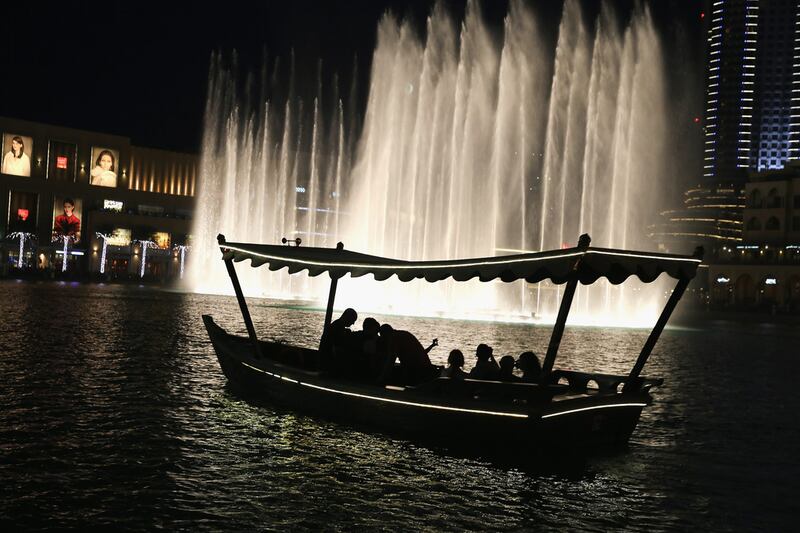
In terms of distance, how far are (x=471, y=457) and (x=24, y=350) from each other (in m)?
13.3

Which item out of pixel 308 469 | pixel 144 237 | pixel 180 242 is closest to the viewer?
pixel 308 469

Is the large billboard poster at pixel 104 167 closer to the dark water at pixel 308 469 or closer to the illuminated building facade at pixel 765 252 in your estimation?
the illuminated building facade at pixel 765 252

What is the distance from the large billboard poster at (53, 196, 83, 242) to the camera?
105 metres

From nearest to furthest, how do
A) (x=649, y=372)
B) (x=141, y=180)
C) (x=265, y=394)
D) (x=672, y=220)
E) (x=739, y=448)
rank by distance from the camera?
1. (x=739, y=448)
2. (x=265, y=394)
3. (x=649, y=372)
4. (x=141, y=180)
5. (x=672, y=220)

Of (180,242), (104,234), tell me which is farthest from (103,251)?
(180,242)

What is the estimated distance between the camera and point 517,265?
38.6 ft

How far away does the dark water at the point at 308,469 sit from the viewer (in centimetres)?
880

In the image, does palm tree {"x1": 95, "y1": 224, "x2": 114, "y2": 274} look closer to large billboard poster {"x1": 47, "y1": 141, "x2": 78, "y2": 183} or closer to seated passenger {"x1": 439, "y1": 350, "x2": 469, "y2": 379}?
large billboard poster {"x1": 47, "y1": 141, "x2": 78, "y2": 183}

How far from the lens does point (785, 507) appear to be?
32.4 feet

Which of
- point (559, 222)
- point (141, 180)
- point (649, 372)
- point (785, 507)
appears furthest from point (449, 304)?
point (141, 180)

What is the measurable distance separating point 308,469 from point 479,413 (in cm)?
244

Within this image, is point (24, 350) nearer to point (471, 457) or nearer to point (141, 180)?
point (471, 457)

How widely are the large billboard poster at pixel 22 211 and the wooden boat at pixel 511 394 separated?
9674cm

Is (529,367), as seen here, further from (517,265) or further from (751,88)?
(751,88)
